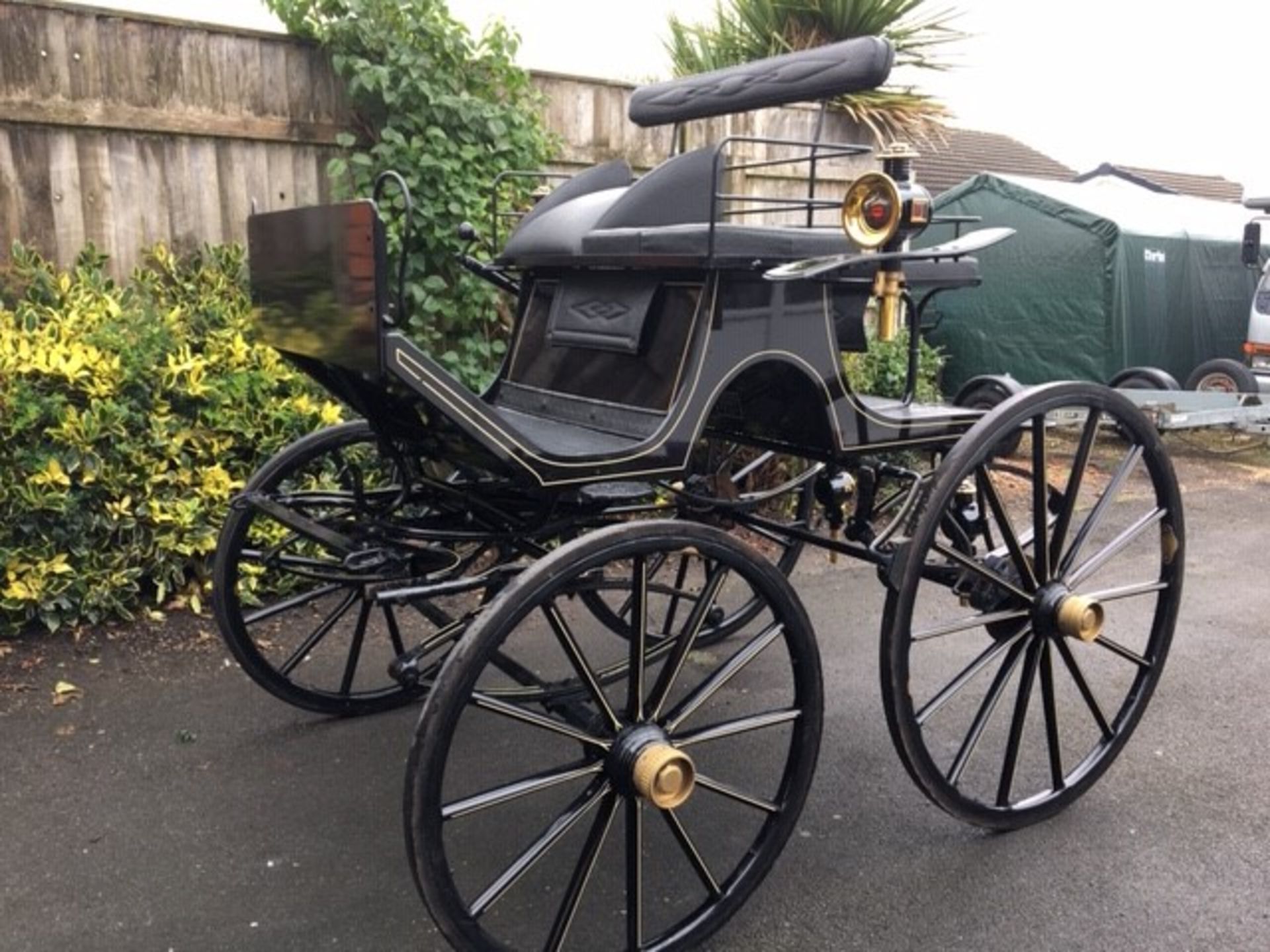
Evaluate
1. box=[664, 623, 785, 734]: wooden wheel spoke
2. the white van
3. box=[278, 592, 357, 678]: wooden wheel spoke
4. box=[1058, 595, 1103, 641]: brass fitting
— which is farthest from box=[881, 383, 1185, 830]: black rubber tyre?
the white van

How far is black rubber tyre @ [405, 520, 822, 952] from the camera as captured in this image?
1.85 meters

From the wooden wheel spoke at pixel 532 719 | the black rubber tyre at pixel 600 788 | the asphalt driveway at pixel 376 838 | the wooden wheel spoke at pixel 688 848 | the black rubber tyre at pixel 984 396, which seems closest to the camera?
the black rubber tyre at pixel 600 788

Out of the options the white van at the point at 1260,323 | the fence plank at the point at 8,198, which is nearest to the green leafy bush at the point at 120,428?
the fence plank at the point at 8,198

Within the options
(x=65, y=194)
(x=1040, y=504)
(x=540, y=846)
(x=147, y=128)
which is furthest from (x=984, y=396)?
(x=65, y=194)

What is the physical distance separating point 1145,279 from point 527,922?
8458mm

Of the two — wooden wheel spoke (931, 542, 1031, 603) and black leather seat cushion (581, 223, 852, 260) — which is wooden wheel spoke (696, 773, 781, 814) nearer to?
wooden wheel spoke (931, 542, 1031, 603)

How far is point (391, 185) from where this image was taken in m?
4.60

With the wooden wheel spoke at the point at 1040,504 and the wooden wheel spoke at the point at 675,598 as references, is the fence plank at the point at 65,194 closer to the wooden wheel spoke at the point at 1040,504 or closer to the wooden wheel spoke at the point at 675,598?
the wooden wheel spoke at the point at 675,598

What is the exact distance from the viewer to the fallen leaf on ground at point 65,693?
331 centimetres

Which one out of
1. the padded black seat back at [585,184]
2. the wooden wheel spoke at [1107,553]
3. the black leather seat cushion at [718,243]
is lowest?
the wooden wheel spoke at [1107,553]

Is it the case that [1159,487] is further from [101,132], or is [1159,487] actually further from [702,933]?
[101,132]

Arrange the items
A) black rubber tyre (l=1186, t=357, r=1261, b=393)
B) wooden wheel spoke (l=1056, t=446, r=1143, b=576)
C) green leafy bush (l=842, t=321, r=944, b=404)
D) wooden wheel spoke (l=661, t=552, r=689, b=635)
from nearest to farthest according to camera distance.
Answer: wooden wheel spoke (l=1056, t=446, r=1143, b=576)
wooden wheel spoke (l=661, t=552, r=689, b=635)
green leafy bush (l=842, t=321, r=944, b=404)
black rubber tyre (l=1186, t=357, r=1261, b=393)

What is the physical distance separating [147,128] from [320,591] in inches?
87.9

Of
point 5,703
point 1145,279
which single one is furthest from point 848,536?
point 1145,279
